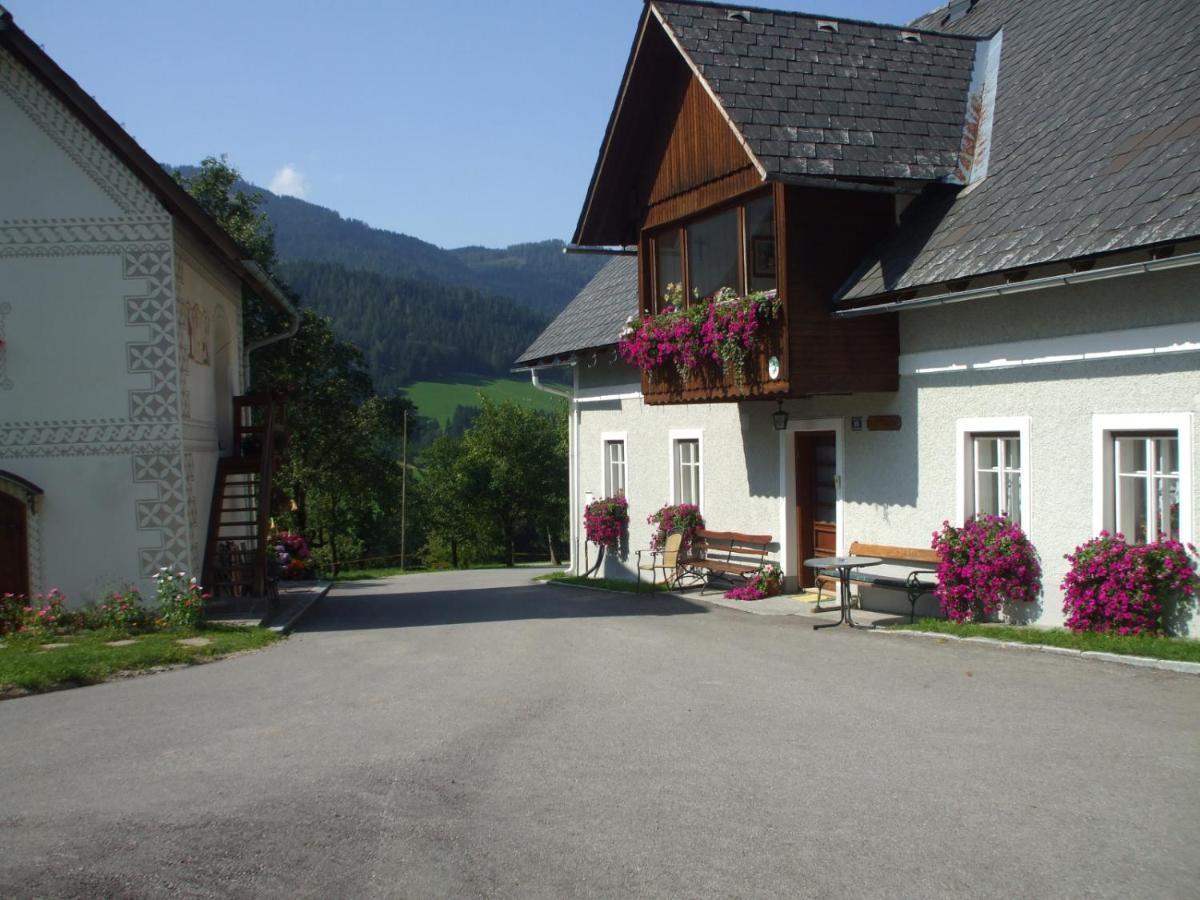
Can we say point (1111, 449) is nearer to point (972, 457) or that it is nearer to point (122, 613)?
point (972, 457)

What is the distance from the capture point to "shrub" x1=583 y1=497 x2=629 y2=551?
2083 centimetres

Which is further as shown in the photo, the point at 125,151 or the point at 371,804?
the point at 125,151

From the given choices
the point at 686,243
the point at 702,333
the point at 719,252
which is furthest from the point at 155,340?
the point at 719,252

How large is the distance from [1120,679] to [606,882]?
17.9 feet

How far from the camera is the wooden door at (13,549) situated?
45.6 feet

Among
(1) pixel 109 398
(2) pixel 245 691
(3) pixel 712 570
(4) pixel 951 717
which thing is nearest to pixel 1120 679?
(4) pixel 951 717

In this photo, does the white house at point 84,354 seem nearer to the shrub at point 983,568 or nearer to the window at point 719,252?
the window at point 719,252

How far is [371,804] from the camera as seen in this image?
5668 millimetres

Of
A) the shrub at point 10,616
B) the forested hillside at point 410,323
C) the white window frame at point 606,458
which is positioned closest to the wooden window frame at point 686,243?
the white window frame at point 606,458

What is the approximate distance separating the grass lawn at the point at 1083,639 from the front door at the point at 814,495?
3450mm

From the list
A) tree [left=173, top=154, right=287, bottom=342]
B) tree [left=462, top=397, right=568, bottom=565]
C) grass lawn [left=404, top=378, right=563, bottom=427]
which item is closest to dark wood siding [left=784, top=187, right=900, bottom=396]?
tree [left=173, top=154, right=287, bottom=342]

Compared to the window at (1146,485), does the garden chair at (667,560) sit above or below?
below

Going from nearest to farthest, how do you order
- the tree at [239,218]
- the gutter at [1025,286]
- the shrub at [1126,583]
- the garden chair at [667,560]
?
the gutter at [1025,286], the shrub at [1126,583], the garden chair at [667,560], the tree at [239,218]

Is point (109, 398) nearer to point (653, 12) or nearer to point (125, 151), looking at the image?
point (125, 151)
